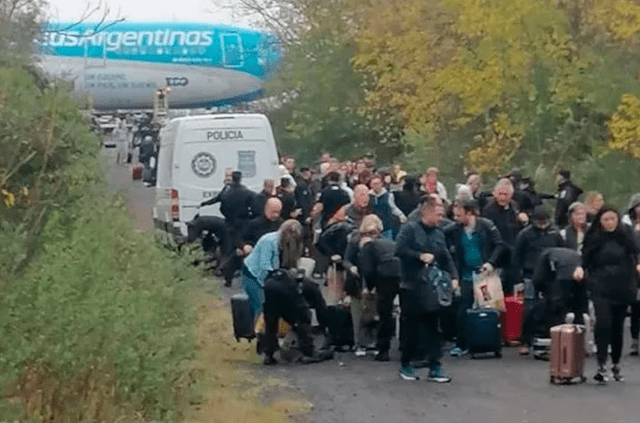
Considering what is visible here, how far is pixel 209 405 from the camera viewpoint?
50.2 feet

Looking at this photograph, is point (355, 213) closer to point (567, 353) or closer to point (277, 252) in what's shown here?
point (277, 252)

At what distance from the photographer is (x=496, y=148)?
46781 mm

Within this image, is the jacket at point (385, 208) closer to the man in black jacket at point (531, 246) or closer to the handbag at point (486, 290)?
the man in black jacket at point (531, 246)

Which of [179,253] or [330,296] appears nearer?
[179,253]

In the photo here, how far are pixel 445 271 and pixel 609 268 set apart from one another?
1.52 m

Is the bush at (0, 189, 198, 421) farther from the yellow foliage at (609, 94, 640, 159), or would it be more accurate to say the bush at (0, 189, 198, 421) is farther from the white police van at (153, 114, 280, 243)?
the yellow foliage at (609, 94, 640, 159)

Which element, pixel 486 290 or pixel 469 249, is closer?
pixel 486 290

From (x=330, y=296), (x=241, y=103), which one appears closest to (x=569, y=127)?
(x=330, y=296)

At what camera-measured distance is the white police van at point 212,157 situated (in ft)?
97.8

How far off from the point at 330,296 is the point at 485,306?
2.08 m

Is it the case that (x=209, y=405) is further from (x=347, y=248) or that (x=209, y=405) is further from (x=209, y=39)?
(x=209, y=39)

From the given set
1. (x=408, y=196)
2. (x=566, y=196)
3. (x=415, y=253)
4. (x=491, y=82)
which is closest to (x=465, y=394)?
(x=415, y=253)

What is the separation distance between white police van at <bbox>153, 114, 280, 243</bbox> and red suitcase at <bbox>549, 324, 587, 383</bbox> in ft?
42.0

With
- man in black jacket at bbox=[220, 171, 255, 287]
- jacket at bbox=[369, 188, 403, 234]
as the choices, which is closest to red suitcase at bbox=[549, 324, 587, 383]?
jacket at bbox=[369, 188, 403, 234]
